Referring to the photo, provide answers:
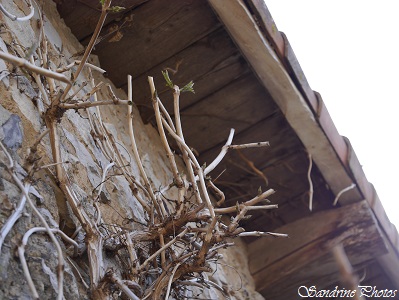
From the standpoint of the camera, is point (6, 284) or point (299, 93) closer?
point (6, 284)

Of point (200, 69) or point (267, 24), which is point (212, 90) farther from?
point (267, 24)

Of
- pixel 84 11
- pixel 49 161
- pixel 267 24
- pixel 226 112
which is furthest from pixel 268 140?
pixel 49 161

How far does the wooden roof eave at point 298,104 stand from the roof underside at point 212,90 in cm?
4

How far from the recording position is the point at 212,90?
2486mm

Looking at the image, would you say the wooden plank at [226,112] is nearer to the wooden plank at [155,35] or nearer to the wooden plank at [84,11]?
the wooden plank at [155,35]

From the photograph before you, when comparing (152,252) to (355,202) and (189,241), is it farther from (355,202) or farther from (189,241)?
(355,202)

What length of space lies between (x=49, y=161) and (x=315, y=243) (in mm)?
1494

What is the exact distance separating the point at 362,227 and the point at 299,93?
0.65 m

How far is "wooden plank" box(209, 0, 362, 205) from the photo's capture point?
2.22m

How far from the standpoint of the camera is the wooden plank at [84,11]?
7.27 feet

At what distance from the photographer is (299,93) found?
2406mm

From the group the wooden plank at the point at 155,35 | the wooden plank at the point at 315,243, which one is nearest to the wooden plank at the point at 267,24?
the wooden plank at the point at 155,35

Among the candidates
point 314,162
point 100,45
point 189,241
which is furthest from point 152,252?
point 314,162

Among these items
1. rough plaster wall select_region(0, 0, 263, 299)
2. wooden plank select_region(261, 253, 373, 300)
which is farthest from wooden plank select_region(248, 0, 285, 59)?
wooden plank select_region(261, 253, 373, 300)
